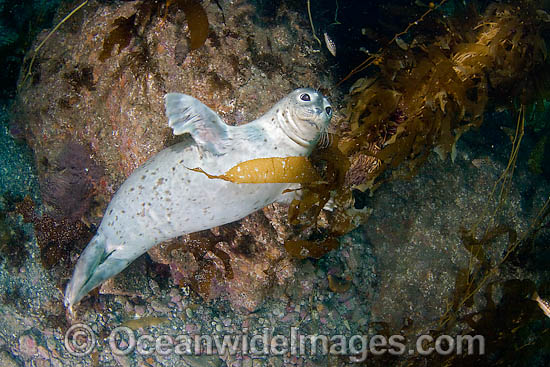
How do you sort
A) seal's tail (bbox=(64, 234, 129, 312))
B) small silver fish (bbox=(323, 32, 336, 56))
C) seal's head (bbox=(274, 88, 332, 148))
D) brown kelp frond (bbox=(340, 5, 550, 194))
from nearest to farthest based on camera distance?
seal's head (bbox=(274, 88, 332, 148)), seal's tail (bbox=(64, 234, 129, 312)), brown kelp frond (bbox=(340, 5, 550, 194)), small silver fish (bbox=(323, 32, 336, 56))

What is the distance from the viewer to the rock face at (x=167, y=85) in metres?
3.16

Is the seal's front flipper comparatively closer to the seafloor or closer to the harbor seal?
the harbor seal

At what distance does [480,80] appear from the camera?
3172 mm

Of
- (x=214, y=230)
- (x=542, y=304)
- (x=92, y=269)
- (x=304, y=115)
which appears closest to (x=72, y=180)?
(x=92, y=269)

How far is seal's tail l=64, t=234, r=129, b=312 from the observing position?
2.71 m

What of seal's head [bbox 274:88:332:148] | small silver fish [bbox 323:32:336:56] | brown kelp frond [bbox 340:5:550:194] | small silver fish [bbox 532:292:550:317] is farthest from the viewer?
small silver fish [bbox 532:292:550:317]

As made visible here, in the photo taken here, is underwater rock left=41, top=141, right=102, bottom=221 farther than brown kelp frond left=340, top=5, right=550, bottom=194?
Yes

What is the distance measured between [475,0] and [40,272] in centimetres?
683

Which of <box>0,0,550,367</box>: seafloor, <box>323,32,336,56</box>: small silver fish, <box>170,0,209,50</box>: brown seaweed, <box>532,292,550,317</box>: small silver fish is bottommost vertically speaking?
<box>532,292,550,317</box>: small silver fish

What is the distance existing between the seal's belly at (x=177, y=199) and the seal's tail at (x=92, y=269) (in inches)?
5.4

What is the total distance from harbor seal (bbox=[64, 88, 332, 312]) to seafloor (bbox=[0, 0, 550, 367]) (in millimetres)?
545

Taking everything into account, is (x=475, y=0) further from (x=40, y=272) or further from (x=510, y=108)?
(x=40, y=272)

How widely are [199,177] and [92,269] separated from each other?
145 cm

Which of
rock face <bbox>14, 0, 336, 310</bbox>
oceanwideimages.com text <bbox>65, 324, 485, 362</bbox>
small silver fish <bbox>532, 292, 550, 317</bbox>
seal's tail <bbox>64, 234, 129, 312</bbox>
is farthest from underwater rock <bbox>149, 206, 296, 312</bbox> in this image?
small silver fish <bbox>532, 292, 550, 317</bbox>
